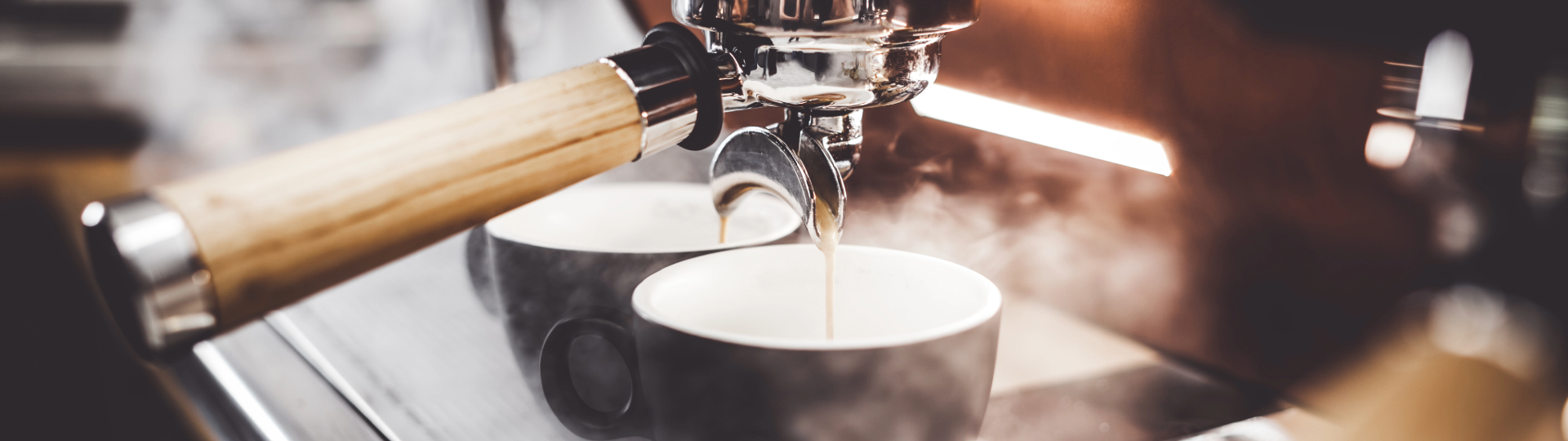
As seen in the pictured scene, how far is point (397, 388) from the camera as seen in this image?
378 mm

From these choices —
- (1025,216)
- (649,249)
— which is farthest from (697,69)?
(1025,216)

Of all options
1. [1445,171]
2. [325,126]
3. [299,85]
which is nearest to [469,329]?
[1445,171]

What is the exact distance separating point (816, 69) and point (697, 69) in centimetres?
3

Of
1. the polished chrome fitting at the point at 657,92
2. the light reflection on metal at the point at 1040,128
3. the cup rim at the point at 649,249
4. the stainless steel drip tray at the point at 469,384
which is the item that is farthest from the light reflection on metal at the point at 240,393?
the light reflection on metal at the point at 1040,128

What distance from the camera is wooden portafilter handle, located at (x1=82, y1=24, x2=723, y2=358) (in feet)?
0.51

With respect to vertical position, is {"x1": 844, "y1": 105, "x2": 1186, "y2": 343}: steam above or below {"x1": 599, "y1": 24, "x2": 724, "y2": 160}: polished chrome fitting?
below

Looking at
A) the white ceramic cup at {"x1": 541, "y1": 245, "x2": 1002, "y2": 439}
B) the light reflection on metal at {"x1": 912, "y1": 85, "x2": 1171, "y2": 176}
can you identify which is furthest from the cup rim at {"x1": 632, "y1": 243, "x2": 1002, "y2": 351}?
the light reflection on metal at {"x1": 912, "y1": 85, "x2": 1171, "y2": 176}

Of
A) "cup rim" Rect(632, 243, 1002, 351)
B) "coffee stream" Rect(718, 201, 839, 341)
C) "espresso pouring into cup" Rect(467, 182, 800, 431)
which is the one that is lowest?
"espresso pouring into cup" Rect(467, 182, 800, 431)

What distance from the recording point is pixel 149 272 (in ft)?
0.50

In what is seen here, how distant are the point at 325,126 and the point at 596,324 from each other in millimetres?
848

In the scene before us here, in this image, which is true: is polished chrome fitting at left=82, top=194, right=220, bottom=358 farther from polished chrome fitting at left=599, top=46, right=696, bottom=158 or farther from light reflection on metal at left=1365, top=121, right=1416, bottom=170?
light reflection on metal at left=1365, top=121, right=1416, bottom=170

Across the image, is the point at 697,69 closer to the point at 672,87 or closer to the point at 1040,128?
the point at 672,87

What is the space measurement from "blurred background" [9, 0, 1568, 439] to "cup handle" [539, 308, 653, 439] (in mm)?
36

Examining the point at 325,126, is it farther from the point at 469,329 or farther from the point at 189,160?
the point at 469,329
